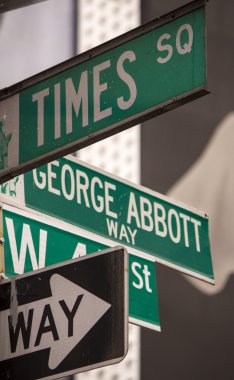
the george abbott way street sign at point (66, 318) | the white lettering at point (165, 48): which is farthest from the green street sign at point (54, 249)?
the white lettering at point (165, 48)

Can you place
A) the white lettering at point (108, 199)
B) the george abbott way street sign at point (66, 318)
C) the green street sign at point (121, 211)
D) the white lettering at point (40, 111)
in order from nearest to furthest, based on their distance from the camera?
the george abbott way street sign at point (66, 318), the white lettering at point (40, 111), the green street sign at point (121, 211), the white lettering at point (108, 199)

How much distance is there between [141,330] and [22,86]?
416cm

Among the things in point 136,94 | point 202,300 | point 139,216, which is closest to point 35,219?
point 139,216

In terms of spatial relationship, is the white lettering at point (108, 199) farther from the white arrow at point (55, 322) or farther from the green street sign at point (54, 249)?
the white arrow at point (55, 322)

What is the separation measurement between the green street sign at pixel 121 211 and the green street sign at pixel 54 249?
9 cm

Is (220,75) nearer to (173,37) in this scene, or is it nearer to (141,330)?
(141,330)

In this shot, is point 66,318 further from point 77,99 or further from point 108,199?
point 108,199

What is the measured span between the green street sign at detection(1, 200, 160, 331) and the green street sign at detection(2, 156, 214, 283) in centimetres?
9

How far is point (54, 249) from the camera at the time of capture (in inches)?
169

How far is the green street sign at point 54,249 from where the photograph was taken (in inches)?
163

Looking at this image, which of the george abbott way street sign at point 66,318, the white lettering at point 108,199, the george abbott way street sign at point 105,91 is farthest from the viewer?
the white lettering at point 108,199

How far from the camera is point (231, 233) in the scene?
8.34 m

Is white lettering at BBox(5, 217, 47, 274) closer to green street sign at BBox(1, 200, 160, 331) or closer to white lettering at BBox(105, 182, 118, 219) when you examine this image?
green street sign at BBox(1, 200, 160, 331)

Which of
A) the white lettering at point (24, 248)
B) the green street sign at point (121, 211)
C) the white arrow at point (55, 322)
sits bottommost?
the white arrow at point (55, 322)
